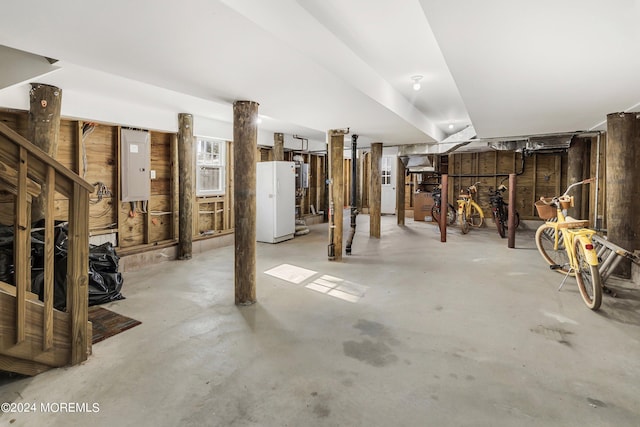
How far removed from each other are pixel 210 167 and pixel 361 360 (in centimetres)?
476

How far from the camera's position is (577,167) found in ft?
21.0

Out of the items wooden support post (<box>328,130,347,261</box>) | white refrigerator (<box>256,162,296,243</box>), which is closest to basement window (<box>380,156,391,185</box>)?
white refrigerator (<box>256,162,296,243</box>)

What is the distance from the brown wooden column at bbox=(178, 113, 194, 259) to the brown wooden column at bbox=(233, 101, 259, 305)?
7.20ft

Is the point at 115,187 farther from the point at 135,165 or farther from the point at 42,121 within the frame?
the point at 42,121

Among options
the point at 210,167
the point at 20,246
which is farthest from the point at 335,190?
the point at 20,246

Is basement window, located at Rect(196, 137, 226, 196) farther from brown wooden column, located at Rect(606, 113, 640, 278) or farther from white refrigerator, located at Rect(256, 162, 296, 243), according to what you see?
brown wooden column, located at Rect(606, 113, 640, 278)

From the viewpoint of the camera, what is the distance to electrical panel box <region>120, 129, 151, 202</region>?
4.63 metres

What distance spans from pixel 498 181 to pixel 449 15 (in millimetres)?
7825

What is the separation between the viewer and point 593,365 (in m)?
2.15

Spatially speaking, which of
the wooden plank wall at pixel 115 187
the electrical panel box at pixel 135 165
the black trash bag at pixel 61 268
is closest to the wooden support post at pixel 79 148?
the wooden plank wall at pixel 115 187

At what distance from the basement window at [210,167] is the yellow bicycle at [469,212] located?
531 cm

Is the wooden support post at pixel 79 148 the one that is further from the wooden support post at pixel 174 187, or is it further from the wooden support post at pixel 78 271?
the wooden support post at pixel 78 271

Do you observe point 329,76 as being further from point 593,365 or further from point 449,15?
point 593,365

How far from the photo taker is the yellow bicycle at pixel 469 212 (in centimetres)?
773
